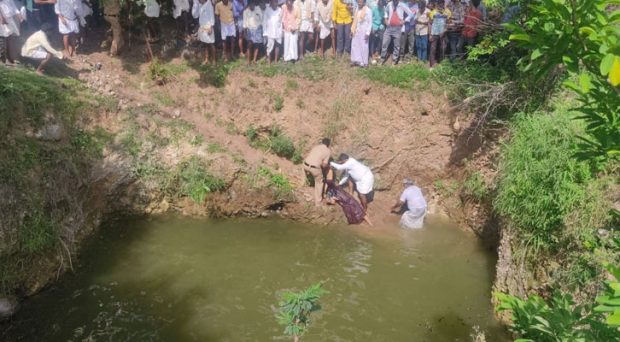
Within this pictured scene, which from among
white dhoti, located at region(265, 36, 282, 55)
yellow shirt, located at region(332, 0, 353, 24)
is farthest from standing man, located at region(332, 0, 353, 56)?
white dhoti, located at region(265, 36, 282, 55)

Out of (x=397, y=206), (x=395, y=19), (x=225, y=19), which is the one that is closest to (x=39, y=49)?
(x=225, y=19)

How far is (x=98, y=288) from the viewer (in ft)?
26.9

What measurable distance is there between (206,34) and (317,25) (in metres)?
2.88

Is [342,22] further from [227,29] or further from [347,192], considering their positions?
[347,192]

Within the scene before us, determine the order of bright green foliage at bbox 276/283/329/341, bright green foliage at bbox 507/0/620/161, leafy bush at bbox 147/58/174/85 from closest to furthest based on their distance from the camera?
bright green foliage at bbox 507/0/620/161 < bright green foliage at bbox 276/283/329/341 < leafy bush at bbox 147/58/174/85

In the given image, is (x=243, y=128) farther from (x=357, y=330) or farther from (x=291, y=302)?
(x=291, y=302)

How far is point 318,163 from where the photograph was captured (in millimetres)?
10789

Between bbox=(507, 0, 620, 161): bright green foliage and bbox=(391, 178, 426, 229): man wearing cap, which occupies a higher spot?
bbox=(507, 0, 620, 161): bright green foliage

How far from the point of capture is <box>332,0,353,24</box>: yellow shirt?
12562 mm

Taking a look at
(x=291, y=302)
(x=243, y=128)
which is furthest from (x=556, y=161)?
(x=243, y=128)

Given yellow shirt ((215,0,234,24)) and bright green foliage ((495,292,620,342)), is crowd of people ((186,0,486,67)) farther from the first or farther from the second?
bright green foliage ((495,292,620,342))

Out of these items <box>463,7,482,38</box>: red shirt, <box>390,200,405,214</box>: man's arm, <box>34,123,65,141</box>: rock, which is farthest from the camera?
<box>463,7,482,38</box>: red shirt

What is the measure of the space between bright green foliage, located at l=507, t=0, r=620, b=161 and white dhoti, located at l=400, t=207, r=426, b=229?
8161mm

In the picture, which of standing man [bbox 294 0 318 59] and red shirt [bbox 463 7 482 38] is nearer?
red shirt [bbox 463 7 482 38]
